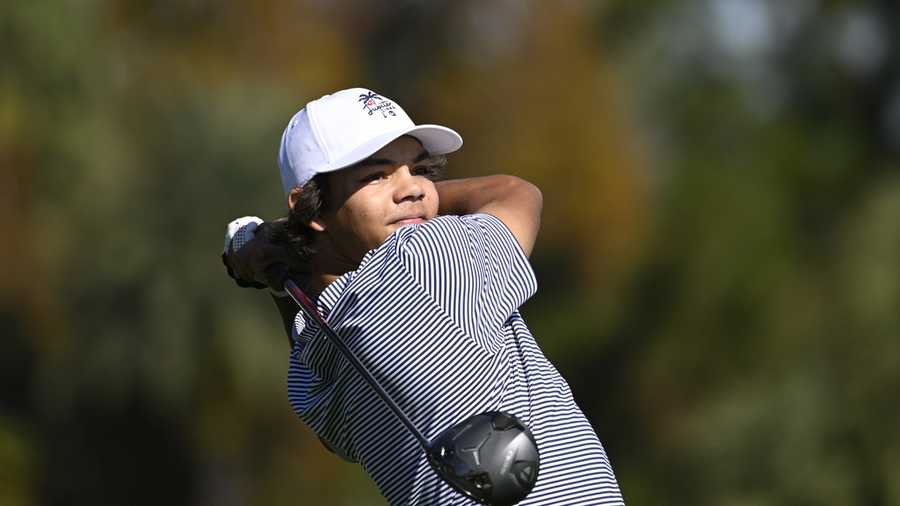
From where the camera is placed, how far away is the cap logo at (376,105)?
171 inches

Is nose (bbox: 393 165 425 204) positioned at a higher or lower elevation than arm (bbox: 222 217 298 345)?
higher

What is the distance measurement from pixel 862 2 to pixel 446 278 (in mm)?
18051

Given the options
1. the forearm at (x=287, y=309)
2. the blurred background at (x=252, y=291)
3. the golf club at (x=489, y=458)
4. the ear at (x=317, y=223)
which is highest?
the ear at (x=317, y=223)

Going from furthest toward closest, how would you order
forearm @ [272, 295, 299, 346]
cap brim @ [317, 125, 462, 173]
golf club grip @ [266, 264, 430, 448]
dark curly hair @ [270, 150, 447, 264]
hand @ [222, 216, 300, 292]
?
1. forearm @ [272, 295, 299, 346]
2. hand @ [222, 216, 300, 292]
3. dark curly hair @ [270, 150, 447, 264]
4. cap brim @ [317, 125, 462, 173]
5. golf club grip @ [266, 264, 430, 448]

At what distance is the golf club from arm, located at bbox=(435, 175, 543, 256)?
2.44 feet

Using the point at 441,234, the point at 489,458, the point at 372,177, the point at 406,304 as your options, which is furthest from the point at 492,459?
the point at 372,177

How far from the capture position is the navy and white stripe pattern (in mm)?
3963

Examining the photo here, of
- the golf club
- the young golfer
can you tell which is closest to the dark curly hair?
the young golfer

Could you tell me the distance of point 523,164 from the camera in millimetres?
29391

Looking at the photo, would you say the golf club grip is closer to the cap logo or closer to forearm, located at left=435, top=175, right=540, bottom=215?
the cap logo

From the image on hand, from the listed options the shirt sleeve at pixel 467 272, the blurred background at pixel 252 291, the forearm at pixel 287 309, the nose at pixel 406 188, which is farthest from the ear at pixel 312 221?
the blurred background at pixel 252 291

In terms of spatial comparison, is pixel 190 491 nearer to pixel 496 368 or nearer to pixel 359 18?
pixel 359 18

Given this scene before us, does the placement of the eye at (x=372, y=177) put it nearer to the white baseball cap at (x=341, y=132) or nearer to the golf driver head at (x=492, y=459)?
the white baseball cap at (x=341, y=132)

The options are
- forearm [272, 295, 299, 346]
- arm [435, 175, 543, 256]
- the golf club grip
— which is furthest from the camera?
forearm [272, 295, 299, 346]
